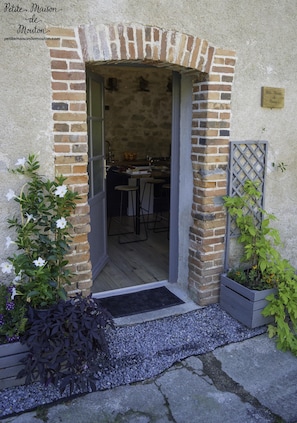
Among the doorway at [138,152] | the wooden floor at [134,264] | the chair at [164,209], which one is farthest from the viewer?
the chair at [164,209]

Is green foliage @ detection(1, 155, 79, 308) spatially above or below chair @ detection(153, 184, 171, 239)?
above

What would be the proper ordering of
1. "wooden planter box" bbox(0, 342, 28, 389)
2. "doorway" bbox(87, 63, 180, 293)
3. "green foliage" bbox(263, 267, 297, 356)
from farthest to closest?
"doorway" bbox(87, 63, 180, 293)
"green foliage" bbox(263, 267, 297, 356)
"wooden planter box" bbox(0, 342, 28, 389)

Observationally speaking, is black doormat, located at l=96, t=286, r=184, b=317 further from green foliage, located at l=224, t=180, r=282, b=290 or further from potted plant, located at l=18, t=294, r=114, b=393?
potted plant, located at l=18, t=294, r=114, b=393

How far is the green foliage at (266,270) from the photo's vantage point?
3.05 m

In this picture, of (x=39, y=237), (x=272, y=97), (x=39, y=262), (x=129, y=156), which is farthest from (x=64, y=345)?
(x=129, y=156)

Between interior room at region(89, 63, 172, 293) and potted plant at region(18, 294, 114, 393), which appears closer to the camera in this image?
potted plant at region(18, 294, 114, 393)

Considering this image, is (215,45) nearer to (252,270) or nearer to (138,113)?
(252,270)

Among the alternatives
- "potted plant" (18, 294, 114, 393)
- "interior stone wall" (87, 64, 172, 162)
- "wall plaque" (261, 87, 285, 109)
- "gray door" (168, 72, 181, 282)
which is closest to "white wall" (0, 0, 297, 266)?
→ "wall plaque" (261, 87, 285, 109)

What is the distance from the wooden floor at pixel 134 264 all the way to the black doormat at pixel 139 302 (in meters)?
0.21

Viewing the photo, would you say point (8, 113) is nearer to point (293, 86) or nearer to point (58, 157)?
point (58, 157)

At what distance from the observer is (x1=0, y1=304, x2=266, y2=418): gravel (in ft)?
8.16

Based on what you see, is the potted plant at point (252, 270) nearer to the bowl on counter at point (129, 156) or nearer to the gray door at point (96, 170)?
the gray door at point (96, 170)

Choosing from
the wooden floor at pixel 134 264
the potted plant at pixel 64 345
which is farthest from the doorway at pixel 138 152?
the potted plant at pixel 64 345

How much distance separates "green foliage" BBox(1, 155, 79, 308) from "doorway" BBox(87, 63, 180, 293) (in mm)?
1120
